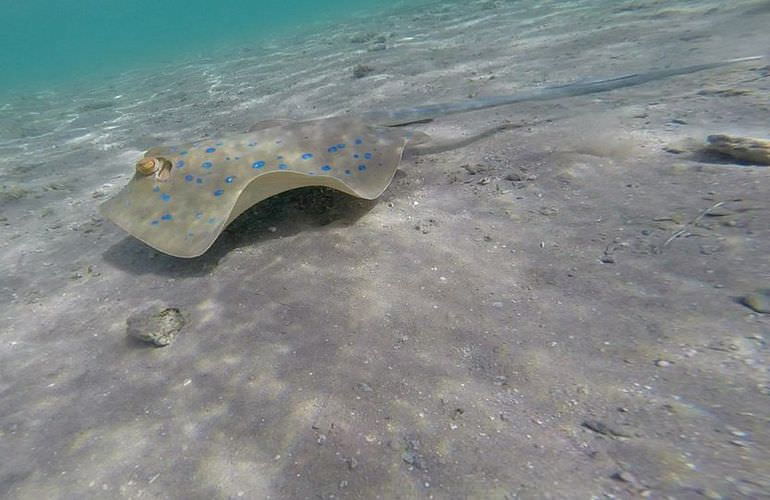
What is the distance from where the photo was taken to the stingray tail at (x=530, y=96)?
511 cm

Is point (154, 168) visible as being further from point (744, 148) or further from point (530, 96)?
point (744, 148)

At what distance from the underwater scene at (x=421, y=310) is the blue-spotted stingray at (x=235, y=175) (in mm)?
24

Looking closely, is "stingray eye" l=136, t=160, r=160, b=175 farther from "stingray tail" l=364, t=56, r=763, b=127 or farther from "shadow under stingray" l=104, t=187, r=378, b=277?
"stingray tail" l=364, t=56, r=763, b=127

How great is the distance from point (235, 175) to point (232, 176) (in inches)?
1.1

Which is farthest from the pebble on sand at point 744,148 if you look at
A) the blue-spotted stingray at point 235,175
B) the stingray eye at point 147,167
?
the stingray eye at point 147,167

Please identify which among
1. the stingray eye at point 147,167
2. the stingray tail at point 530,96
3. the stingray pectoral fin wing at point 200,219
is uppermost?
the stingray tail at point 530,96

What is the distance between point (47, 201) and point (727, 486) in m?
7.95

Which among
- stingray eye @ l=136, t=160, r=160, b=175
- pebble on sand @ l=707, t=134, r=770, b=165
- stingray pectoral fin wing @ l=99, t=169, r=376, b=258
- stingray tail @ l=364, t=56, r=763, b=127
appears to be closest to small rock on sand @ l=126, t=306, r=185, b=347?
stingray pectoral fin wing @ l=99, t=169, r=376, b=258

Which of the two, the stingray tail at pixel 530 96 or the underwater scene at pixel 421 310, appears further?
the stingray tail at pixel 530 96

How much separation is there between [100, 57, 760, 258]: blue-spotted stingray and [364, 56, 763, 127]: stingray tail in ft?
3.00

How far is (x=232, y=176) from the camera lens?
11.5ft

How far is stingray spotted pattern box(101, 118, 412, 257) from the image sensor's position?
3.30 meters

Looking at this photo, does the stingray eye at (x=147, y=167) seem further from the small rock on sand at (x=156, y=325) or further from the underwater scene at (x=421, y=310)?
the small rock on sand at (x=156, y=325)

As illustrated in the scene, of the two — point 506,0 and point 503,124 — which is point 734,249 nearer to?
point 503,124
